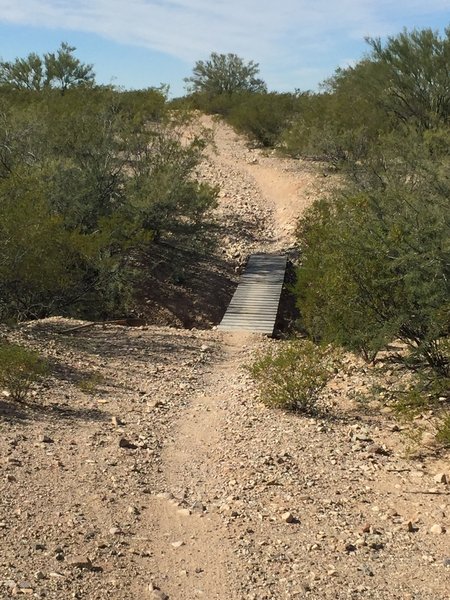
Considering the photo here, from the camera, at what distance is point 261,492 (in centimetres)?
668

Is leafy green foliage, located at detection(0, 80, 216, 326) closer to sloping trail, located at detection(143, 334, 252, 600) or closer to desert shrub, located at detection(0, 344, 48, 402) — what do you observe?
desert shrub, located at detection(0, 344, 48, 402)

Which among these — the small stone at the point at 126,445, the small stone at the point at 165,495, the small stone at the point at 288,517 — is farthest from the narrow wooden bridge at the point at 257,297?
the small stone at the point at 288,517

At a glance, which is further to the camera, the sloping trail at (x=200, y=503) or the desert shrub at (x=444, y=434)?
the desert shrub at (x=444, y=434)

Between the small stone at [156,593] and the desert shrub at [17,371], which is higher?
the desert shrub at [17,371]

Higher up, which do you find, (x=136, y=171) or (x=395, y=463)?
(x=136, y=171)

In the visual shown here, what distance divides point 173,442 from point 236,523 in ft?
6.53

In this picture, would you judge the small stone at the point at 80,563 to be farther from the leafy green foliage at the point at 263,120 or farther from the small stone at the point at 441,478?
the leafy green foliage at the point at 263,120

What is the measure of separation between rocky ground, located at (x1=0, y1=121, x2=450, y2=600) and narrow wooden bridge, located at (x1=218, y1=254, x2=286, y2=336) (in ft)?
13.7

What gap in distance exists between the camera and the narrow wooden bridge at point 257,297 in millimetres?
15242

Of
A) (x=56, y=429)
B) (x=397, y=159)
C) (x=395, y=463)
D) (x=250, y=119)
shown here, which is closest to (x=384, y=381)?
(x=395, y=463)

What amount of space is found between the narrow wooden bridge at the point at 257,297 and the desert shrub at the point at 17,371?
6601mm

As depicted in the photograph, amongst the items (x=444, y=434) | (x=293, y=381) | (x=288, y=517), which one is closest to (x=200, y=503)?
(x=288, y=517)

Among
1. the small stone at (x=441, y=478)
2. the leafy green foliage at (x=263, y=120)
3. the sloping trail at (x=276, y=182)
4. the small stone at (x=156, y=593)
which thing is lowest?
the small stone at (x=441, y=478)

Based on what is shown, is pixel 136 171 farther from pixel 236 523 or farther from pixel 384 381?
pixel 236 523
